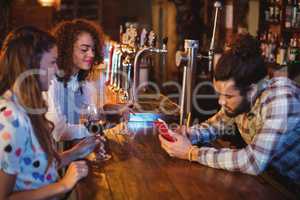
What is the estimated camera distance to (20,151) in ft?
4.42

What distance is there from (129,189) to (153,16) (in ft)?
28.6

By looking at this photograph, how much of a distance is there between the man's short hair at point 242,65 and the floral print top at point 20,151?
763 mm

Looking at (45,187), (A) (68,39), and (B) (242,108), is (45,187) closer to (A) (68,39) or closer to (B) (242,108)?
(B) (242,108)

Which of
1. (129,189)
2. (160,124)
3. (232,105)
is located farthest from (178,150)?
(129,189)

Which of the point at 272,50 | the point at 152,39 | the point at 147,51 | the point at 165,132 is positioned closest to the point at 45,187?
the point at 165,132

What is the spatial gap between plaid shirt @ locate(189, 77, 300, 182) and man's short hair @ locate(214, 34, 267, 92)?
64 millimetres

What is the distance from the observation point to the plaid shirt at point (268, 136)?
5.47 ft

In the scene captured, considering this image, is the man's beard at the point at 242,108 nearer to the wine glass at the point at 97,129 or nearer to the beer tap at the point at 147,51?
the wine glass at the point at 97,129

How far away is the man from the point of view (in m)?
1.67

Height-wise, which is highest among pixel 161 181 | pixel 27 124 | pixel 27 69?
pixel 27 69

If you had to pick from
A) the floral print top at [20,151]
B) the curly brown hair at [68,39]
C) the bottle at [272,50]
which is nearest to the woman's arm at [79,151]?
the floral print top at [20,151]

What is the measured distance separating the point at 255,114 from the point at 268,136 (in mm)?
227

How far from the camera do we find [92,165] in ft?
5.65

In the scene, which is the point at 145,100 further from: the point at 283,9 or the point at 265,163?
the point at 283,9
